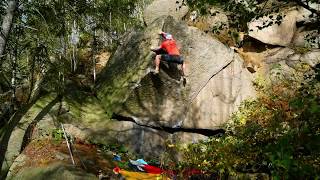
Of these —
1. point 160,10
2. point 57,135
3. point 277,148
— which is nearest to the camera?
point 277,148

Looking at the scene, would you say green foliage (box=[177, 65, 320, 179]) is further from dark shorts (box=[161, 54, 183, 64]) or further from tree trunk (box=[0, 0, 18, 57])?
tree trunk (box=[0, 0, 18, 57])

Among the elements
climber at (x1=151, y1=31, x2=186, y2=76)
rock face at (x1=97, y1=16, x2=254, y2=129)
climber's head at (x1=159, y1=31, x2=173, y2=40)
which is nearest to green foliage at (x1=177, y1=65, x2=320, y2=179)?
rock face at (x1=97, y1=16, x2=254, y2=129)

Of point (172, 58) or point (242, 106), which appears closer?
point (172, 58)

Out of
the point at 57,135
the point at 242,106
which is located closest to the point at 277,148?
the point at 57,135

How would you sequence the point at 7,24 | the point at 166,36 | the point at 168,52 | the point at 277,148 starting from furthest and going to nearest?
the point at 166,36, the point at 168,52, the point at 7,24, the point at 277,148

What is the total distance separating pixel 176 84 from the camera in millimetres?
13781

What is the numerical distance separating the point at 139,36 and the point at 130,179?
7346 mm

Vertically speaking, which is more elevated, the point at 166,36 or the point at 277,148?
the point at 166,36

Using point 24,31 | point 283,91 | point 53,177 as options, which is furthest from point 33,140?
point 283,91

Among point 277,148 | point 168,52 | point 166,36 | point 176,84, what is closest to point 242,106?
point 176,84

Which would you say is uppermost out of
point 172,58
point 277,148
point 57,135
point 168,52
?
point 168,52

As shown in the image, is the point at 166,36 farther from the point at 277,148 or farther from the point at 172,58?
the point at 277,148

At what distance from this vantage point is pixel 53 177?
8820 mm

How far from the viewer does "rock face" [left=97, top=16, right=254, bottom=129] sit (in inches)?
528
